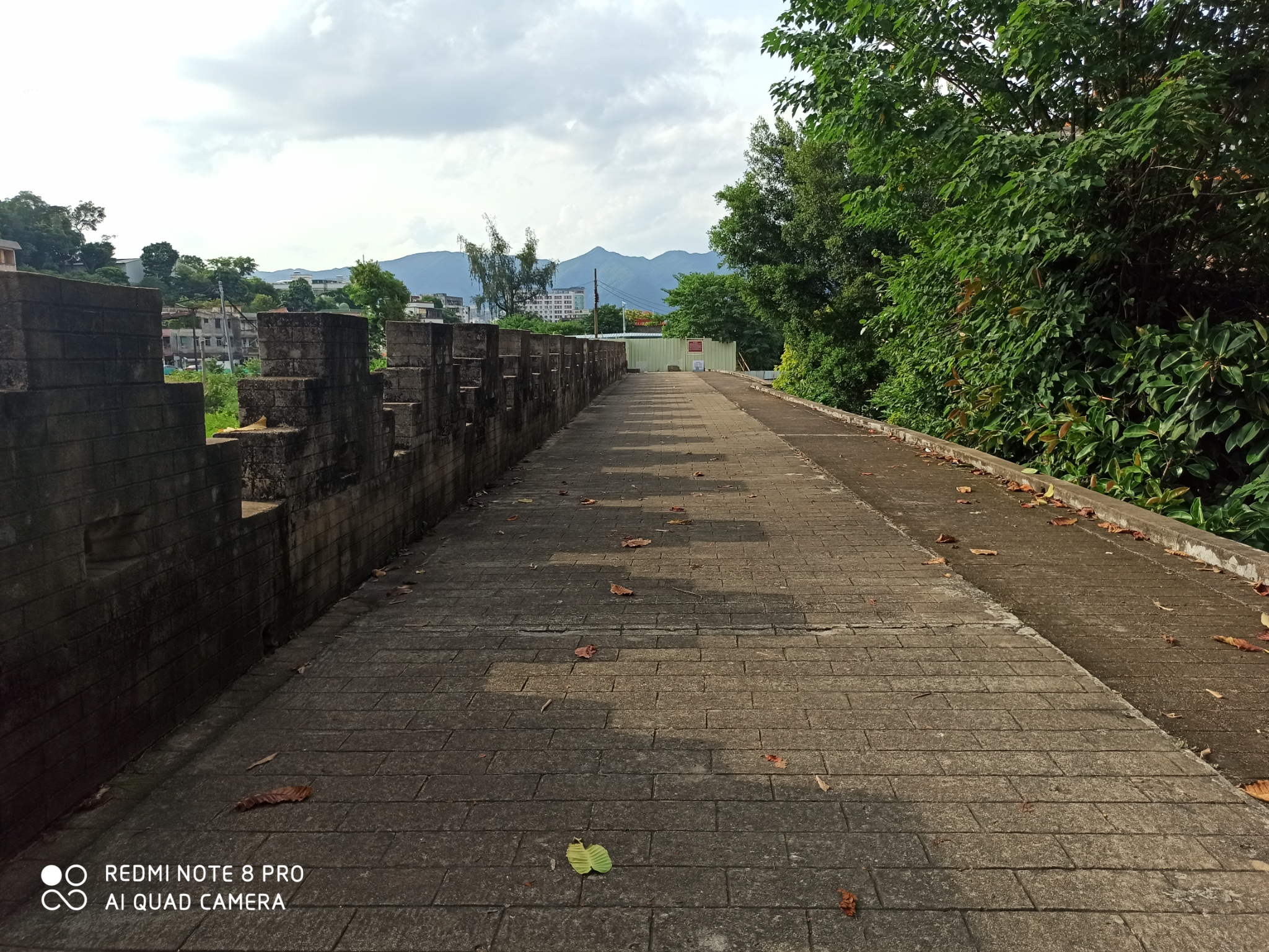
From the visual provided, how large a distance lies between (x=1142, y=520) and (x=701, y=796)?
545 centimetres

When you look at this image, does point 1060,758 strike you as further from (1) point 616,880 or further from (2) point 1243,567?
(2) point 1243,567

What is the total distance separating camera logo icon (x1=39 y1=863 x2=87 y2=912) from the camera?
2.52 meters

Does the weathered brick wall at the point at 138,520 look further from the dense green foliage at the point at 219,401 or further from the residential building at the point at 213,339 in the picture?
the residential building at the point at 213,339

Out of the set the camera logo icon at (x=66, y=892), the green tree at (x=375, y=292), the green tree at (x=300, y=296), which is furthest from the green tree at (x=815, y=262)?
the green tree at (x=300, y=296)

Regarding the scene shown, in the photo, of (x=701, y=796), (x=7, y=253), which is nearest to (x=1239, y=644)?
(x=701, y=796)

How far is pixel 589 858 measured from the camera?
2.69 m

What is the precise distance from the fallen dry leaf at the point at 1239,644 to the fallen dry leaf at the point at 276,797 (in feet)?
14.6

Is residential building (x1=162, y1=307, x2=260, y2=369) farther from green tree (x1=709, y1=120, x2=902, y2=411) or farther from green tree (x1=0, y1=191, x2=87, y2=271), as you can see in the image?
green tree (x1=709, y1=120, x2=902, y2=411)

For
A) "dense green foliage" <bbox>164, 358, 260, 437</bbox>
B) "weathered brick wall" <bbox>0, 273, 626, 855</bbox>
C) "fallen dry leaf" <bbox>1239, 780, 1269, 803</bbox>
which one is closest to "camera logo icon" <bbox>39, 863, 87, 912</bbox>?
"weathered brick wall" <bbox>0, 273, 626, 855</bbox>

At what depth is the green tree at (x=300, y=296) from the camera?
8970 centimetres

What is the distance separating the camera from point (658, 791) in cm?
309

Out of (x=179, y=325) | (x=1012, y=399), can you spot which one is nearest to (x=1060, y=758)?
(x=1012, y=399)

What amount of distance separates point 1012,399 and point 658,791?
911cm

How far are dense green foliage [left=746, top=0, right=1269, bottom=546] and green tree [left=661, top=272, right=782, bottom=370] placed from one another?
48790 mm
